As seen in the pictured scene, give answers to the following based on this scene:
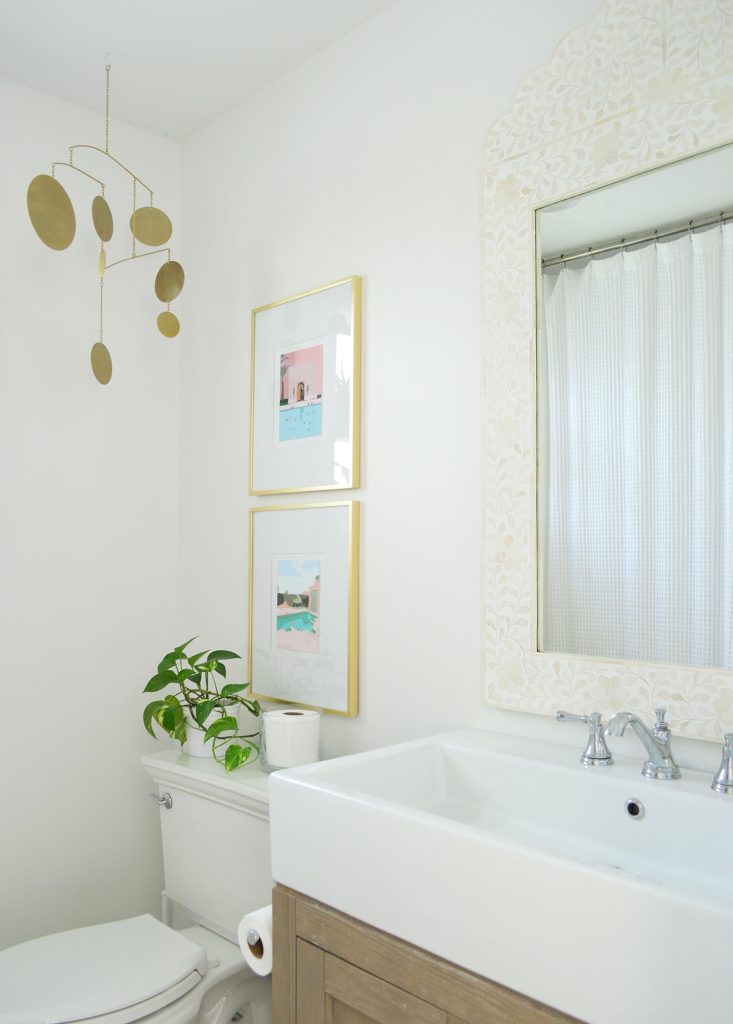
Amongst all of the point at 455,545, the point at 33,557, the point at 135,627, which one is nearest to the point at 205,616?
the point at 135,627

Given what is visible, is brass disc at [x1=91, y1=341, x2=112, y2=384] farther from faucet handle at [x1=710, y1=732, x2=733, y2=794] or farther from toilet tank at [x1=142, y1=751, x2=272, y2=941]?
faucet handle at [x1=710, y1=732, x2=733, y2=794]

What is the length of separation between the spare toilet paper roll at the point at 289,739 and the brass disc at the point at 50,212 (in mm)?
1144

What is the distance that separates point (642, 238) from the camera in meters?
1.38

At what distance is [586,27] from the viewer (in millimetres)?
1438

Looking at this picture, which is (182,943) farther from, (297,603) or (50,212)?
(50,212)

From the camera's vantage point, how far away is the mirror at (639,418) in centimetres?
127

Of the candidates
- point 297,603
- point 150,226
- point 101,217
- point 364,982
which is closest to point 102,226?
point 101,217

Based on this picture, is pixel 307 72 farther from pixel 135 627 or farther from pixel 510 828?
pixel 510 828

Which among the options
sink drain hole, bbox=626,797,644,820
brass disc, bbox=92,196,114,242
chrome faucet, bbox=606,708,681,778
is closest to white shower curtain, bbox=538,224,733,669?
chrome faucet, bbox=606,708,681,778

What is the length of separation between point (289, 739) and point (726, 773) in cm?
88

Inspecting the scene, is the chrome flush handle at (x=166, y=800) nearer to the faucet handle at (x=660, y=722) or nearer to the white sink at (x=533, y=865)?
the white sink at (x=533, y=865)

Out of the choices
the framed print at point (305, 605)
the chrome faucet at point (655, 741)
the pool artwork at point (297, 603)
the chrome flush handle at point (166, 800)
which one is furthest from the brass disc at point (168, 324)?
the chrome faucet at point (655, 741)

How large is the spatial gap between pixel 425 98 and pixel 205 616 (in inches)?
55.0

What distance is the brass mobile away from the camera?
5.86 ft
